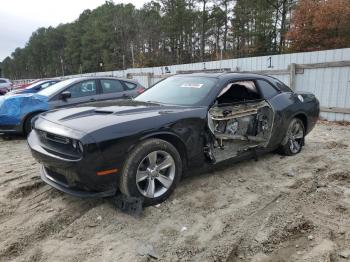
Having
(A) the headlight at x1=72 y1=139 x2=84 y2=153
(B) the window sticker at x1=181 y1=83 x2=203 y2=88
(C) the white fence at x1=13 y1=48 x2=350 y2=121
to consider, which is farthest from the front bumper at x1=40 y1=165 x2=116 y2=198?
(C) the white fence at x1=13 y1=48 x2=350 y2=121

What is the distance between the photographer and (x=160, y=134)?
3.75m

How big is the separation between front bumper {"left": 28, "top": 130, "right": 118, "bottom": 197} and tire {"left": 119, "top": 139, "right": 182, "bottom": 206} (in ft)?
0.55

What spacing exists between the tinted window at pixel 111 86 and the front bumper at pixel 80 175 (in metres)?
4.91

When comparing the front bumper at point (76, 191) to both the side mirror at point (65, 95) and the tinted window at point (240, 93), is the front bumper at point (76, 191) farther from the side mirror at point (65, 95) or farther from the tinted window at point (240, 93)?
the side mirror at point (65, 95)

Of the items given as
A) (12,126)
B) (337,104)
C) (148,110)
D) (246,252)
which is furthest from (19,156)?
(337,104)

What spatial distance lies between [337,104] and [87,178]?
849 centimetres

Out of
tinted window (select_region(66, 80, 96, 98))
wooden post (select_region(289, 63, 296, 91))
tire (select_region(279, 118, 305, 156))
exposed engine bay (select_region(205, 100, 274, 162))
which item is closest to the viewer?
exposed engine bay (select_region(205, 100, 274, 162))

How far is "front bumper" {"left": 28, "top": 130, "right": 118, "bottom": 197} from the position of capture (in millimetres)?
3240

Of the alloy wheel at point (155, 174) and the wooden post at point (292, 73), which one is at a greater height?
the wooden post at point (292, 73)

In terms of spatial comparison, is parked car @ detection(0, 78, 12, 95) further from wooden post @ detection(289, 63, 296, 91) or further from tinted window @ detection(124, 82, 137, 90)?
wooden post @ detection(289, 63, 296, 91)

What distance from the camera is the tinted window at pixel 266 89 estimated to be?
5.38 meters

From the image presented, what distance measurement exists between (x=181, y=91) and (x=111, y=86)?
424 centimetres

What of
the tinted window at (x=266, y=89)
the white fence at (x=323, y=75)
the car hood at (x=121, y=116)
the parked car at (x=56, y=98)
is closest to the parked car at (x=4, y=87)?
the parked car at (x=56, y=98)

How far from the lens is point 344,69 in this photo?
915 centimetres
